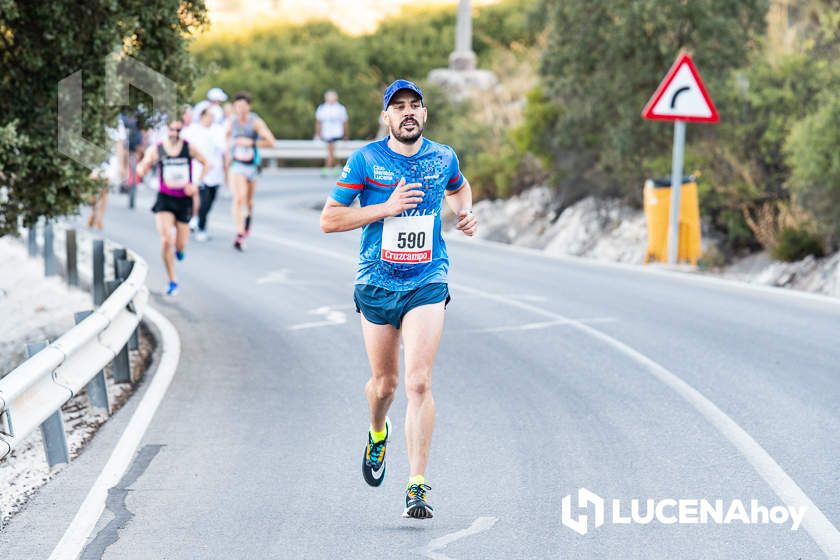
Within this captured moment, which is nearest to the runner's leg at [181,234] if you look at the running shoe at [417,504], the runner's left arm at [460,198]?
the runner's left arm at [460,198]

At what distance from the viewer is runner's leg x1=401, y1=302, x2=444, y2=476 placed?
6.81 metres

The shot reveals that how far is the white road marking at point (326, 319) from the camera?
13078 mm

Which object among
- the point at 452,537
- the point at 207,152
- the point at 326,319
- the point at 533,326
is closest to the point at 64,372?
the point at 452,537

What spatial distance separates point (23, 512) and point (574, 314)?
767 centimetres

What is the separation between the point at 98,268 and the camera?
1352cm

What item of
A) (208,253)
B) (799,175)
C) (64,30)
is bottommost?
(208,253)

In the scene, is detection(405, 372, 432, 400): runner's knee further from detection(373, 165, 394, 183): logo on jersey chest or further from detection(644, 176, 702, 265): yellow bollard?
detection(644, 176, 702, 265): yellow bollard

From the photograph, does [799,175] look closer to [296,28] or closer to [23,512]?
[23,512]

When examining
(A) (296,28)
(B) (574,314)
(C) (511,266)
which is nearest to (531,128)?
(C) (511,266)

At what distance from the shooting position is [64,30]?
11.5 m

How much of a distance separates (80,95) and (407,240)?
582cm

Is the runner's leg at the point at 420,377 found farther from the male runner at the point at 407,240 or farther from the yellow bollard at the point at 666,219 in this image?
the yellow bollard at the point at 666,219

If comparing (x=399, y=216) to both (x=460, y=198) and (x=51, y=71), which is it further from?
(x=51, y=71)

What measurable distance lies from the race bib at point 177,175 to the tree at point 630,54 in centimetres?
835
